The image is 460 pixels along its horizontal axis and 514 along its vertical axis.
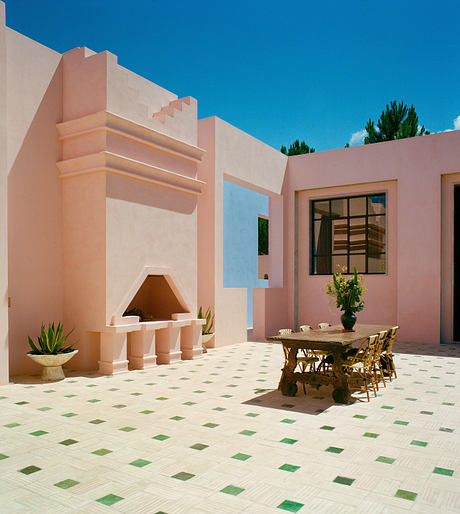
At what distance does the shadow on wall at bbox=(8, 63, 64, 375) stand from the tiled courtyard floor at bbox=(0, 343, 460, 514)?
1180mm

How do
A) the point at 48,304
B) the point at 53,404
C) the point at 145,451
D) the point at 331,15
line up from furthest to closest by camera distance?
the point at 331,15 < the point at 48,304 < the point at 53,404 < the point at 145,451

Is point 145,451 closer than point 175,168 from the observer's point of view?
Yes

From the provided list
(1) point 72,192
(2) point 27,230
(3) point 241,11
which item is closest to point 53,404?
(2) point 27,230

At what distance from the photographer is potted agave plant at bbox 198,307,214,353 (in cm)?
1137

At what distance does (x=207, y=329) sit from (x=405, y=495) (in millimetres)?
8274

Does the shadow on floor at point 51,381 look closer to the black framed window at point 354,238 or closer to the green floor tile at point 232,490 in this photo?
the green floor tile at point 232,490

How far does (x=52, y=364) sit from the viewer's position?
794 centimetres

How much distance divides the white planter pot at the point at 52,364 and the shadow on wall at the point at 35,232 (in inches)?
30.7

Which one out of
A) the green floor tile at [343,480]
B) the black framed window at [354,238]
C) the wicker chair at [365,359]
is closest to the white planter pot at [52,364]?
the wicker chair at [365,359]

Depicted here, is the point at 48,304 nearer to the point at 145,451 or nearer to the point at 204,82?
the point at 145,451

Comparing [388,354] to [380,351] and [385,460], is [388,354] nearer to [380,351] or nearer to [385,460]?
[380,351]

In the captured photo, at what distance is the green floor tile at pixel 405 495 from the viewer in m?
3.58

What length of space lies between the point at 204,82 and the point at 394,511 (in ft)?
46.2

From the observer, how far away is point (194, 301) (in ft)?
35.5
